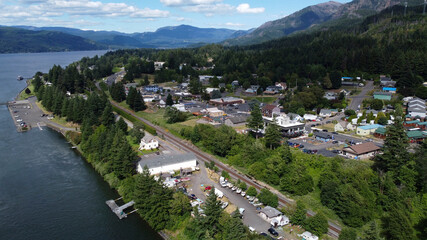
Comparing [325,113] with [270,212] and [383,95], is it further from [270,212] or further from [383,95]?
[270,212]

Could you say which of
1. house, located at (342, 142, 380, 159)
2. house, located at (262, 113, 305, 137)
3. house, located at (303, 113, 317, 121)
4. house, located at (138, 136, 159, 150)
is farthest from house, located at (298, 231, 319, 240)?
house, located at (303, 113, 317, 121)

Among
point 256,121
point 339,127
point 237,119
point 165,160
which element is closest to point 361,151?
A: point 339,127

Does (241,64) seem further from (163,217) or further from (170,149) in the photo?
(163,217)

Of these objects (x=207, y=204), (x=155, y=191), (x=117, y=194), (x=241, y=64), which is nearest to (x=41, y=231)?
(x=117, y=194)

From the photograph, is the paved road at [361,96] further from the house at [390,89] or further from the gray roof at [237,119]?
the gray roof at [237,119]

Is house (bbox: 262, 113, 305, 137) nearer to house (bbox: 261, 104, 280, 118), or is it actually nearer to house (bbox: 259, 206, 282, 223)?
house (bbox: 261, 104, 280, 118)

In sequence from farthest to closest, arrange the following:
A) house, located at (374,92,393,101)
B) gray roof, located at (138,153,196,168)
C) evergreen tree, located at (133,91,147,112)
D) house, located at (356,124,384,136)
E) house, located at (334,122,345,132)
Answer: evergreen tree, located at (133,91,147,112)
house, located at (374,92,393,101)
house, located at (334,122,345,132)
house, located at (356,124,384,136)
gray roof, located at (138,153,196,168)
